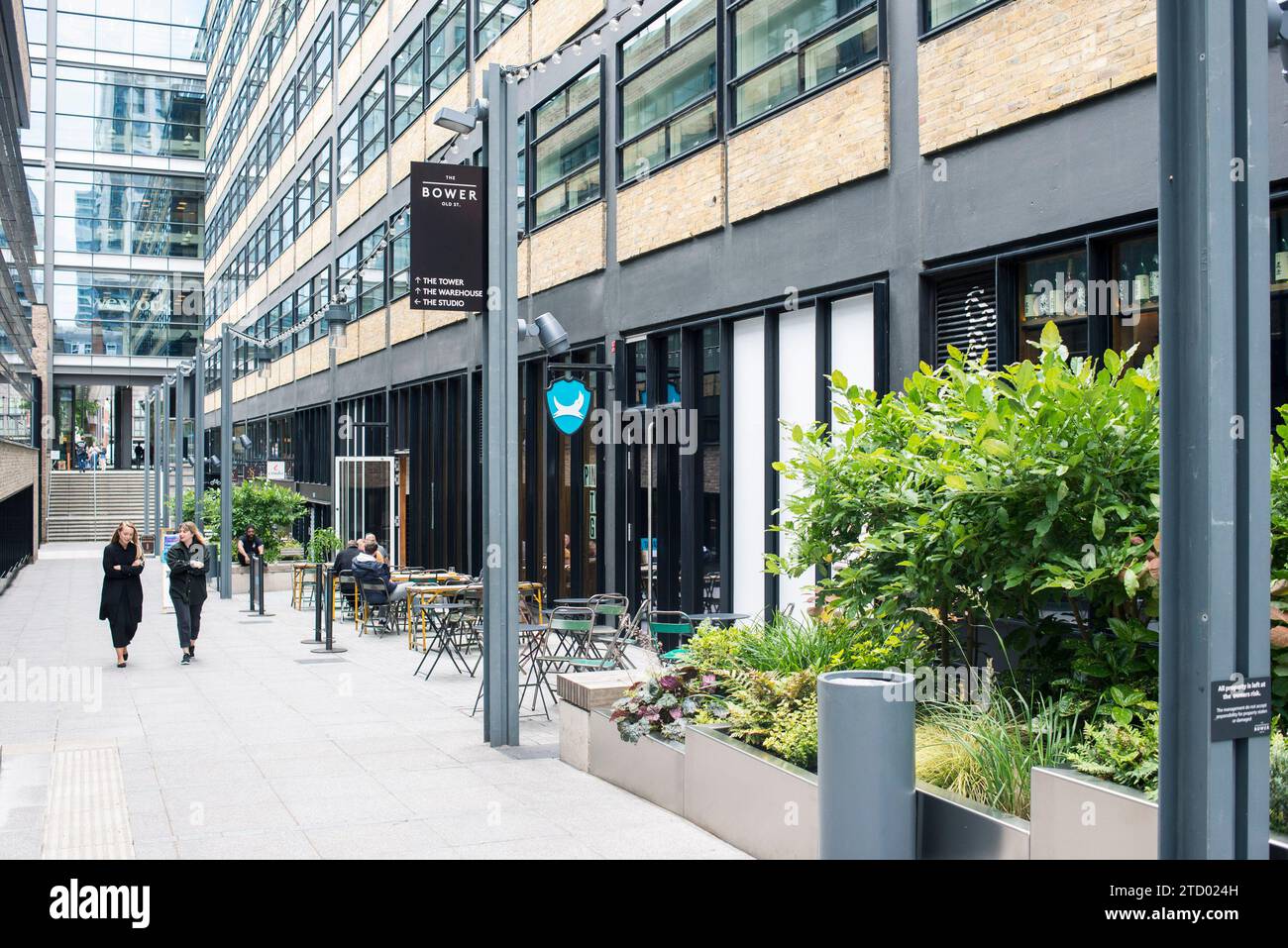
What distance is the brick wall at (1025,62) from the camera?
884cm

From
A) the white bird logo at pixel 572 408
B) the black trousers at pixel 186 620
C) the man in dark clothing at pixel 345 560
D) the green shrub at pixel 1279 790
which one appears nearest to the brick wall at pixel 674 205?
the white bird logo at pixel 572 408

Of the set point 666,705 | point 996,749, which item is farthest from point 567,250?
point 996,749

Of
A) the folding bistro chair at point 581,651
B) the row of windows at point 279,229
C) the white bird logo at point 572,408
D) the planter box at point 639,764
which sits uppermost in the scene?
the row of windows at point 279,229

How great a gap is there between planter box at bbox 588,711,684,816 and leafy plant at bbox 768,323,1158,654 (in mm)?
1431

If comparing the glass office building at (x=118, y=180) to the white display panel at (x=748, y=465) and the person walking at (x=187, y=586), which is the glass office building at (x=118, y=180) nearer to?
the person walking at (x=187, y=586)

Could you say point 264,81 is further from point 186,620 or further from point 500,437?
point 500,437

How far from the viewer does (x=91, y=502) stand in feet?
181

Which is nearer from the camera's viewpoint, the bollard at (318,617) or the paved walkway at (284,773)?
the paved walkway at (284,773)

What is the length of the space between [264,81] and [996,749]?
47.6m

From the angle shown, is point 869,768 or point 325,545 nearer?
point 869,768

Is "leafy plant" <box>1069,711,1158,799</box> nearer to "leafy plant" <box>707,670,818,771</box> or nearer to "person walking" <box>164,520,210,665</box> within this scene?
"leafy plant" <box>707,670,818,771</box>

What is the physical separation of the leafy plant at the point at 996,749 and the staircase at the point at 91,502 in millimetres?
49921

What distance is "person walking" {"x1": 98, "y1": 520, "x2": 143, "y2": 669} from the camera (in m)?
15.0

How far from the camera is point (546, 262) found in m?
19.5
